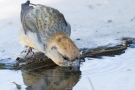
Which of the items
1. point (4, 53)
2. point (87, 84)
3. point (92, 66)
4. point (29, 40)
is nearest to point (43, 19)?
point (29, 40)

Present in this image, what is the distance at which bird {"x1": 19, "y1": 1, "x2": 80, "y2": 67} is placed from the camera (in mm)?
4898

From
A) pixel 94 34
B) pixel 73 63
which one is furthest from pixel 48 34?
pixel 94 34

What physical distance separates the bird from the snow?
224mm

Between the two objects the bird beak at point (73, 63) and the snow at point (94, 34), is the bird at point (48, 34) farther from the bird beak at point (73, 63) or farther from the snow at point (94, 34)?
the snow at point (94, 34)

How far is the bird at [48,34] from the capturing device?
490cm

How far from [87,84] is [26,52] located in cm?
144

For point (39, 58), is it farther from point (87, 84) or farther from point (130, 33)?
point (130, 33)

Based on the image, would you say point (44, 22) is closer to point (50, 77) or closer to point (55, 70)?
point (55, 70)

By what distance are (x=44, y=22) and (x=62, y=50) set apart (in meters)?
0.87

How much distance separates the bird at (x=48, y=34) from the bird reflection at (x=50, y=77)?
11 centimetres

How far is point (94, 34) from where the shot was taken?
6.16 meters

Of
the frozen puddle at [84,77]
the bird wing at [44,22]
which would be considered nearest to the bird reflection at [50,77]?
the frozen puddle at [84,77]

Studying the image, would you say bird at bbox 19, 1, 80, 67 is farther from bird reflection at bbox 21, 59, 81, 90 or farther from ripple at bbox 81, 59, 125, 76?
ripple at bbox 81, 59, 125, 76

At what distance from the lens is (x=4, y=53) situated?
556 centimetres
